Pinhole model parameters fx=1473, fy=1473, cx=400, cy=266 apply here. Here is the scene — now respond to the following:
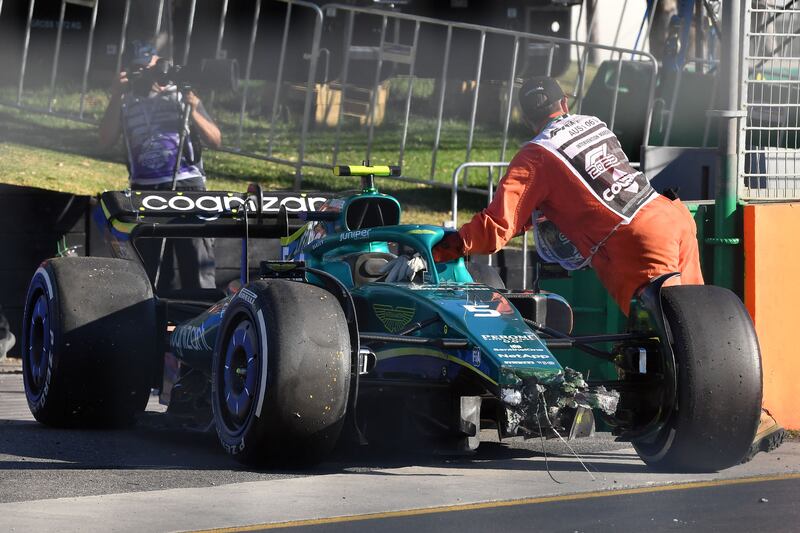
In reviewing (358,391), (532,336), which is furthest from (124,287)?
(532,336)

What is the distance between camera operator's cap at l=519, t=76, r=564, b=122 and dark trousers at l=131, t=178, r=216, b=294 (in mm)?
3983

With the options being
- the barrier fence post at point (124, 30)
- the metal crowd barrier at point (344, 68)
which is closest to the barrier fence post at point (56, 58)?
the metal crowd barrier at point (344, 68)

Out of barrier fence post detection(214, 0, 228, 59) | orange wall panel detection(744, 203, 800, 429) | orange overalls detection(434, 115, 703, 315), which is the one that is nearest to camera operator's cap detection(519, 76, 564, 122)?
orange overalls detection(434, 115, 703, 315)

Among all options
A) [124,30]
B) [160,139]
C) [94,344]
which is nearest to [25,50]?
[124,30]

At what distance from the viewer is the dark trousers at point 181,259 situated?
11086 mm

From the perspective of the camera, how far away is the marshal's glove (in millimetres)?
7391

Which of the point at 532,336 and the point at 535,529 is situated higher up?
the point at 532,336

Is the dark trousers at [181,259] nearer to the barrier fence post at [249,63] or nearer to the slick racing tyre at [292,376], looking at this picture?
the barrier fence post at [249,63]

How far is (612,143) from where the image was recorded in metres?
7.61

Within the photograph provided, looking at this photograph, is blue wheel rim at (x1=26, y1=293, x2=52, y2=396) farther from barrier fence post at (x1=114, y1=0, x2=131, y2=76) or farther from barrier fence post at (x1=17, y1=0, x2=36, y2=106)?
barrier fence post at (x1=17, y1=0, x2=36, y2=106)

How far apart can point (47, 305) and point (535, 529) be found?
3.64 metres

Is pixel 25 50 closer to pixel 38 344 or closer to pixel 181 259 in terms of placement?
pixel 181 259

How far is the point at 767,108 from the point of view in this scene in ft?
29.3

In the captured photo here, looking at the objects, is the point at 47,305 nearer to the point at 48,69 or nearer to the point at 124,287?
the point at 124,287
